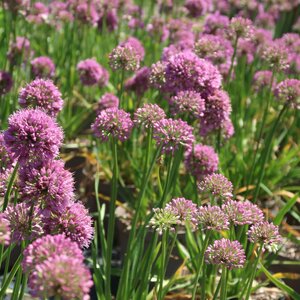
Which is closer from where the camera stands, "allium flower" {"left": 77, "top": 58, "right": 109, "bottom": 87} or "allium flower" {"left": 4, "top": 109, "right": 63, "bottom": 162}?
"allium flower" {"left": 4, "top": 109, "right": 63, "bottom": 162}

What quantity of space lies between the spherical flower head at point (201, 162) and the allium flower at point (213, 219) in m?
0.61

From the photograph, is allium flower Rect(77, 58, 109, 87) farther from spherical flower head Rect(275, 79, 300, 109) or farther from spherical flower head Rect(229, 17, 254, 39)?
spherical flower head Rect(275, 79, 300, 109)

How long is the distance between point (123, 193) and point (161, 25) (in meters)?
1.18

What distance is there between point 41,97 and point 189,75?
1.31 ft

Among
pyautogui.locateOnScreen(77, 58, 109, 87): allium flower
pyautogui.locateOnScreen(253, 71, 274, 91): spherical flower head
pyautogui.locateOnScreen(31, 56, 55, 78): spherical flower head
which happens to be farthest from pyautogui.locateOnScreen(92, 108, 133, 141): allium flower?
pyautogui.locateOnScreen(253, 71, 274, 91): spherical flower head

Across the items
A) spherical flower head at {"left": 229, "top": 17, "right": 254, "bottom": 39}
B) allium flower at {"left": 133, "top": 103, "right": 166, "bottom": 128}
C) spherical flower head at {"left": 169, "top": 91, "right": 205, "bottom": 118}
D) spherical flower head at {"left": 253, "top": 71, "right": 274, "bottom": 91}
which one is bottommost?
allium flower at {"left": 133, "top": 103, "right": 166, "bottom": 128}

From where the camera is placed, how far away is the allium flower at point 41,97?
1513 millimetres

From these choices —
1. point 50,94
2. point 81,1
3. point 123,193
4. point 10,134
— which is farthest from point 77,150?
point 10,134

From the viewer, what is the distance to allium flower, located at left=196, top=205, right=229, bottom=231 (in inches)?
51.0

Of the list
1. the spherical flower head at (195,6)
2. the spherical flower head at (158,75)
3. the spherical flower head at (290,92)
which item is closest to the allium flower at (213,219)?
the spherical flower head at (158,75)

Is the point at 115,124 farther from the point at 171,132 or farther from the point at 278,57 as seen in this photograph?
the point at 278,57

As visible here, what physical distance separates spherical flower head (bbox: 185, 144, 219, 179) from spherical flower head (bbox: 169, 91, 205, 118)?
14.1 inches

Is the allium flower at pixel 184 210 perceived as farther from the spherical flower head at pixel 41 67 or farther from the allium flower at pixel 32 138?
the spherical flower head at pixel 41 67

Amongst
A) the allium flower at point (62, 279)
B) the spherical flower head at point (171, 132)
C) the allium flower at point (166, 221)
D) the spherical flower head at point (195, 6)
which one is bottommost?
the allium flower at point (62, 279)
